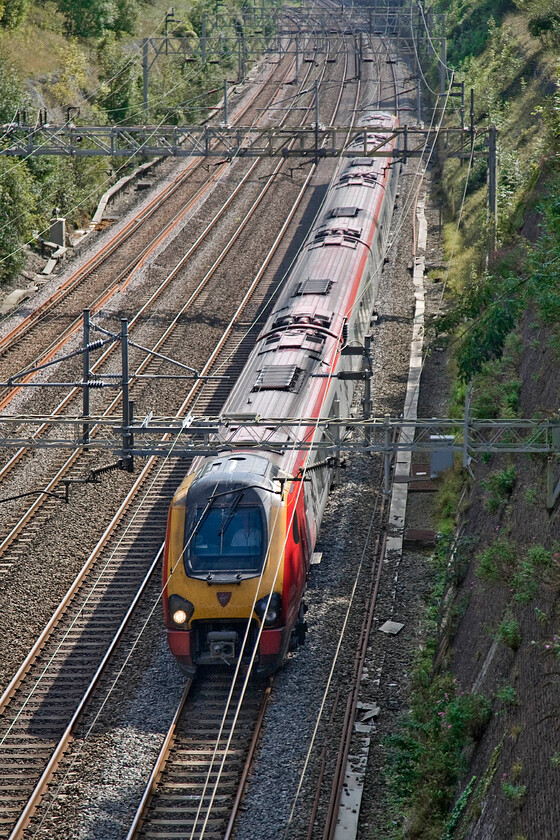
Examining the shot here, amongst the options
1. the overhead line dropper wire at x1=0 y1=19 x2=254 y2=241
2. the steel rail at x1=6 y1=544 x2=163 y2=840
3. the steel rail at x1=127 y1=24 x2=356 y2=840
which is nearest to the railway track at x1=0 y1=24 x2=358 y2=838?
the steel rail at x1=6 y1=544 x2=163 y2=840

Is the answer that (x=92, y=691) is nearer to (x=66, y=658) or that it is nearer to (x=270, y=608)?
(x=66, y=658)

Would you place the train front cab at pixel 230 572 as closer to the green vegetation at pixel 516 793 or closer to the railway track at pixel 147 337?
the railway track at pixel 147 337

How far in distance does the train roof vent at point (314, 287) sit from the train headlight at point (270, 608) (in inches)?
394

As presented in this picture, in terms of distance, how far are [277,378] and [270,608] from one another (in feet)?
16.9

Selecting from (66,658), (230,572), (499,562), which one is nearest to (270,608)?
(230,572)

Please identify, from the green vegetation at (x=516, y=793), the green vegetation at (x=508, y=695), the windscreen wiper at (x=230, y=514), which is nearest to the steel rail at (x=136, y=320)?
the windscreen wiper at (x=230, y=514)

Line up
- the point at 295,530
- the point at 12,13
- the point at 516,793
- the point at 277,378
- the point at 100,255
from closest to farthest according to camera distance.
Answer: the point at 516,793
the point at 295,530
the point at 277,378
the point at 100,255
the point at 12,13

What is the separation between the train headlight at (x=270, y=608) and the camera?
52.5 feet

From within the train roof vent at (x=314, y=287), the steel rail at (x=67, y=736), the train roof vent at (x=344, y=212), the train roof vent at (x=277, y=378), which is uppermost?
the train roof vent at (x=344, y=212)

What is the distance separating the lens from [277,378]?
778 inches

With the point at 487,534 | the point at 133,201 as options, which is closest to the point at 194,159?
the point at 133,201

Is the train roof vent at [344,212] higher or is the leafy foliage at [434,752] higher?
the train roof vent at [344,212]

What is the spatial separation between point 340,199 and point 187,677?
62.4 ft

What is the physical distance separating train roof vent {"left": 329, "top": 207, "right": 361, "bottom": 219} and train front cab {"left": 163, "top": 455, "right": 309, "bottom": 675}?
15.3 meters
